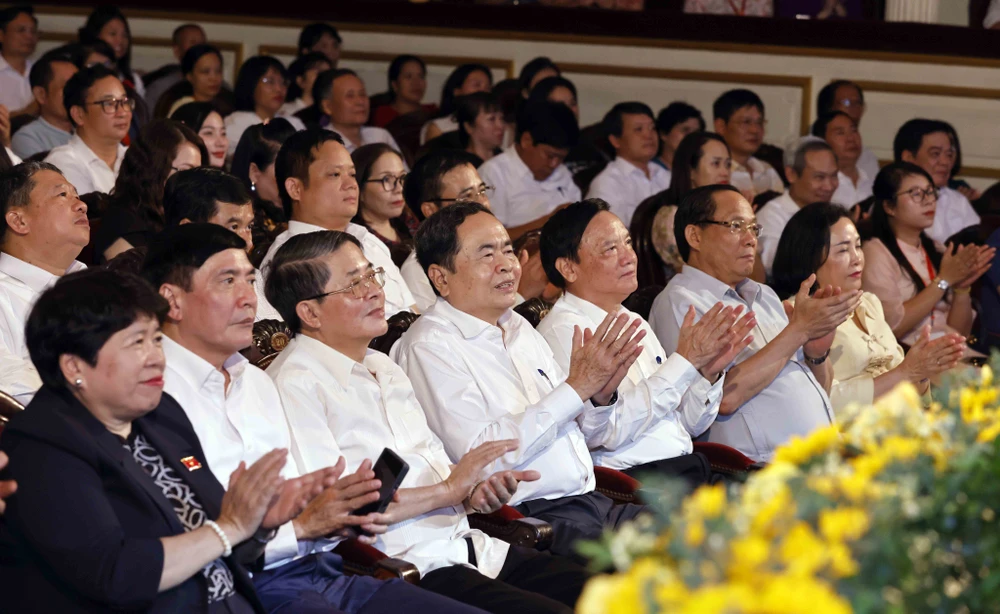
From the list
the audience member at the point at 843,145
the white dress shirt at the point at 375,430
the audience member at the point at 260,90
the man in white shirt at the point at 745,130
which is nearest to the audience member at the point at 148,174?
the white dress shirt at the point at 375,430

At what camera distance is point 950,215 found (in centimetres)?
606

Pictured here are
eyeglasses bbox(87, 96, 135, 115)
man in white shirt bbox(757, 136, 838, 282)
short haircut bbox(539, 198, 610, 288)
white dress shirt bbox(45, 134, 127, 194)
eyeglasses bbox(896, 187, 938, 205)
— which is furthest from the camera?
man in white shirt bbox(757, 136, 838, 282)

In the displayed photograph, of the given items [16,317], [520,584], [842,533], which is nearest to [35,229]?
[16,317]

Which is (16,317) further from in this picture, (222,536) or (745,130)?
(745,130)

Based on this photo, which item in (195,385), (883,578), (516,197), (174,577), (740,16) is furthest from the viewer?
(740,16)

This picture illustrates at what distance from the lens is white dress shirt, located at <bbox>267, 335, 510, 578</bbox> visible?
2.57 m

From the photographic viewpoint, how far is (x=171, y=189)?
3357 millimetres

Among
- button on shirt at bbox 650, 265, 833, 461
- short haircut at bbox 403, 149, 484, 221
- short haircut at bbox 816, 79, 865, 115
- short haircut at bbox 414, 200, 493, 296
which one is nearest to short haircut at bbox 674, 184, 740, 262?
button on shirt at bbox 650, 265, 833, 461

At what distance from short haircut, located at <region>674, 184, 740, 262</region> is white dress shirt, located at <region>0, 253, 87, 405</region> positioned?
1815 mm

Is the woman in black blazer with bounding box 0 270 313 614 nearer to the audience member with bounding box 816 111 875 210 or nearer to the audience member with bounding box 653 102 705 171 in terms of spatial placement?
the audience member with bounding box 653 102 705 171

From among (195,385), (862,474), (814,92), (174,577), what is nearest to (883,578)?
(862,474)

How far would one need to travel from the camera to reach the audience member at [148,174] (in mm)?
3770

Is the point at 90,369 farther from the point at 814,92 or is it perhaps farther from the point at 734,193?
the point at 814,92

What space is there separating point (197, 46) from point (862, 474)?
558 cm
